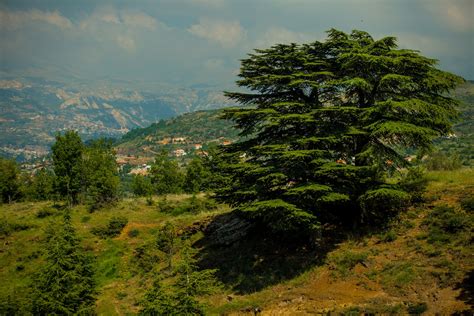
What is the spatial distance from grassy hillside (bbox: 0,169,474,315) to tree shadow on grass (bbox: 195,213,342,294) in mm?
68

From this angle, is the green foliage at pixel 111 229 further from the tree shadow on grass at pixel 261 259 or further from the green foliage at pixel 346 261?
the green foliage at pixel 346 261

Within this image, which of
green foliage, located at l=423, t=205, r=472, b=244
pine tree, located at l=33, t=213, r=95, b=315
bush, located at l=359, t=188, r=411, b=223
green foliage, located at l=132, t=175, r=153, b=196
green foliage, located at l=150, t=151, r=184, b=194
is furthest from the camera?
green foliage, located at l=132, t=175, r=153, b=196

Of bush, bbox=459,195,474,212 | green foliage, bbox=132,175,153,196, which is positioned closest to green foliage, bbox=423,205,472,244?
bush, bbox=459,195,474,212

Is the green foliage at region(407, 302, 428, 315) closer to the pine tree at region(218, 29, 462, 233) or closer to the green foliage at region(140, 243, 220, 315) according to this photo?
the pine tree at region(218, 29, 462, 233)

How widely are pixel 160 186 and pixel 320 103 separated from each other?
178 feet

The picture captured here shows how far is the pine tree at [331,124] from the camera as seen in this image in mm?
18953

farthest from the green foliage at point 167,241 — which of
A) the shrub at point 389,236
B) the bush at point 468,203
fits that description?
the bush at point 468,203

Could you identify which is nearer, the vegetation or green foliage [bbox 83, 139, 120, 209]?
the vegetation

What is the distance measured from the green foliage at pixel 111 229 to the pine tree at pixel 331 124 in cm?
2125

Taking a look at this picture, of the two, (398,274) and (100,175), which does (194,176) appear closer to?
(100,175)

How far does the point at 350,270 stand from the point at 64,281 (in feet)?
49.9

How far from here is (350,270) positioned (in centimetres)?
1886

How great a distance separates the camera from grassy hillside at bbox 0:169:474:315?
1547 centimetres

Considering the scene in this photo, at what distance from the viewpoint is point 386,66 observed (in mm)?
20219
